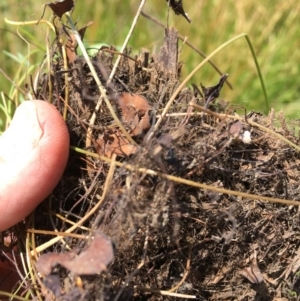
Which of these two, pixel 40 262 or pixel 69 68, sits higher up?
pixel 69 68

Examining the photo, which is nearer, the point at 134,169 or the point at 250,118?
the point at 134,169

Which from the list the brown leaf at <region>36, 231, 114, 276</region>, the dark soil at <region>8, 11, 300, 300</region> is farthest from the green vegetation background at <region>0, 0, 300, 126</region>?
the brown leaf at <region>36, 231, 114, 276</region>

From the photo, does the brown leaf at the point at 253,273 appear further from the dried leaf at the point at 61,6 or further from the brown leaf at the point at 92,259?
the dried leaf at the point at 61,6

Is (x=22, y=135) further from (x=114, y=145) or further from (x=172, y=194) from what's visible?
(x=172, y=194)

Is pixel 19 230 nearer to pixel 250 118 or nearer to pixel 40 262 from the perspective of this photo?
pixel 40 262

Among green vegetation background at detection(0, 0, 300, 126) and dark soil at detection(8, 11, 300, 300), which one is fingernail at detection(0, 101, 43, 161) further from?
green vegetation background at detection(0, 0, 300, 126)

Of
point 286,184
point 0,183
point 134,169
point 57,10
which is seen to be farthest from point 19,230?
point 286,184

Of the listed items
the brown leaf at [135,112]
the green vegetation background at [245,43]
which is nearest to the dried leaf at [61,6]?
the brown leaf at [135,112]
